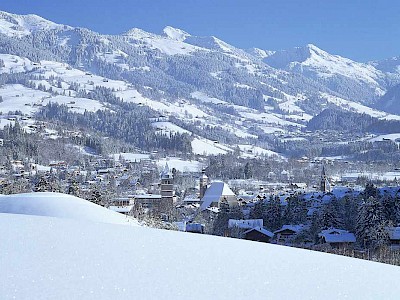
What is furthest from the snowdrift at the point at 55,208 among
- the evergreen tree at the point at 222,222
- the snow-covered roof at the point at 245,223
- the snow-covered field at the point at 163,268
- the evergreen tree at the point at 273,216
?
the evergreen tree at the point at 273,216

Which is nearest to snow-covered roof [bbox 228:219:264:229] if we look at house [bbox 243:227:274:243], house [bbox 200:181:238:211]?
house [bbox 243:227:274:243]

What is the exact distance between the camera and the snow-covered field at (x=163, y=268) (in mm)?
5117

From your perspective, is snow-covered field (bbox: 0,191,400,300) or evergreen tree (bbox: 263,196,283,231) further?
evergreen tree (bbox: 263,196,283,231)

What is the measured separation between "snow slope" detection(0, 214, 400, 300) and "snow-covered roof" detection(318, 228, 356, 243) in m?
19.7

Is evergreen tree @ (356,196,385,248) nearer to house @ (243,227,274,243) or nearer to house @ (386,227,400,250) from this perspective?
house @ (386,227,400,250)

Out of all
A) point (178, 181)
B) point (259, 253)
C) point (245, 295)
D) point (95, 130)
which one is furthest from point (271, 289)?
point (95, 130)

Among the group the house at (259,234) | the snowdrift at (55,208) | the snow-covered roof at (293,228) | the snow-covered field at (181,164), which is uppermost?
the snow-covered field at (181,164)

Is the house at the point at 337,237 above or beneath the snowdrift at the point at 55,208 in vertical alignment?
beneath

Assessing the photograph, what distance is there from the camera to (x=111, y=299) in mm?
4871

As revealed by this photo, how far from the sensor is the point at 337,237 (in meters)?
26.3

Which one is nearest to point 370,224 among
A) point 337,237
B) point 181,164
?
point 337,237

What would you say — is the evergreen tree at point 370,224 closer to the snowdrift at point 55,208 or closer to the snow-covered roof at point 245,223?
the snow-covered roof at point 245,223

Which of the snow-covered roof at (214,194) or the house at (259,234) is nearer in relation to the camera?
the house at (259,234)

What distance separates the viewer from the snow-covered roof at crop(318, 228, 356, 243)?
2581 cm
